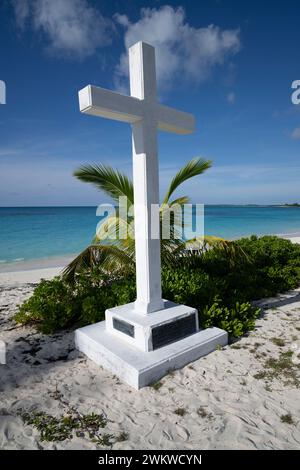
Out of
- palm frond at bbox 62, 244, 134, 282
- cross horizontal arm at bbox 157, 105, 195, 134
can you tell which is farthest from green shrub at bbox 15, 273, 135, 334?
cross horizontal arm at bbox 157, 105, 195, 134

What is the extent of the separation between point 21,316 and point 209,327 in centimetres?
294

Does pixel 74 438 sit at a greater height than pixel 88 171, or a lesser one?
lesser

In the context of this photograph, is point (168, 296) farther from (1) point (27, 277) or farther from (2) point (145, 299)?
(1) point (27, 277)

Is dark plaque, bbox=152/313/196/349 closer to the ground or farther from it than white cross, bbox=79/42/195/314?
closer to the ground

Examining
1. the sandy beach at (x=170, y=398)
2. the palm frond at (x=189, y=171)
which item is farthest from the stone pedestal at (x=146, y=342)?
the palm frond at (x=189, y=171)

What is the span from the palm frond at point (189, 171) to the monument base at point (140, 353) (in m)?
2.75

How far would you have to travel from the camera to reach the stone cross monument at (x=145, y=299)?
10.9 feet

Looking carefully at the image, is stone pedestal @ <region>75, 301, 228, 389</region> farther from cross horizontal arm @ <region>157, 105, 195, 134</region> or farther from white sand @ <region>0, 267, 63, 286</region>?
white sand @ <region>0, 267, 63, 286</region>

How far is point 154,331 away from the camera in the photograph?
11.3 ft

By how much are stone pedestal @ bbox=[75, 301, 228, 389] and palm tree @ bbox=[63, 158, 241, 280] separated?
1.37 meters

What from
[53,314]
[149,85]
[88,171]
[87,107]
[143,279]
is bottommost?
[53,314]

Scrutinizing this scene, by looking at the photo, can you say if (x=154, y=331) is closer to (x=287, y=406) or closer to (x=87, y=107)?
(x=287, y=406)

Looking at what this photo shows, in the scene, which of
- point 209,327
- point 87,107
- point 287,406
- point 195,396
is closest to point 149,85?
point 87,107

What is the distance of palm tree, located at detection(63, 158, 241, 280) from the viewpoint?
5.12 metres
